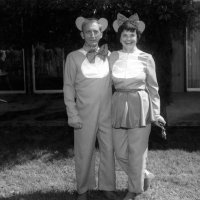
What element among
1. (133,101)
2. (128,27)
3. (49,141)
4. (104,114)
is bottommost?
(49,141)

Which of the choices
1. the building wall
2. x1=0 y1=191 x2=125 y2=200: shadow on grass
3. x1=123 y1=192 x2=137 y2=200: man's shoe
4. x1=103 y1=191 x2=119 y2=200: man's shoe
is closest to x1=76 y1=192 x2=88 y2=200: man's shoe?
x1=0 y1=191 x2=125 y2=200: shadow on grass

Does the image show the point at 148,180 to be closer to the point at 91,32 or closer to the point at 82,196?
the point at 82,196

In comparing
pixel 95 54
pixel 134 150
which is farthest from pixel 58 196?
pixel 95 54

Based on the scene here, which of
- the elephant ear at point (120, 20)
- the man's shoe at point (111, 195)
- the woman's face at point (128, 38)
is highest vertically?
the elephant ear at point (120, 20)

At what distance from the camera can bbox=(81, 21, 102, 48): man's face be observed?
407 centimetres

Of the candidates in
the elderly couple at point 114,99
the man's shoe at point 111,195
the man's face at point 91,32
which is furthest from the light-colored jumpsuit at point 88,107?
the man's shoe at point 111,195

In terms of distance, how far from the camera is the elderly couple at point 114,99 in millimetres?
4047

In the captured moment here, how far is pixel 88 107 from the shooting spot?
408 cm

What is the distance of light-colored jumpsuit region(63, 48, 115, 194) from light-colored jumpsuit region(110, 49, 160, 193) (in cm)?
9

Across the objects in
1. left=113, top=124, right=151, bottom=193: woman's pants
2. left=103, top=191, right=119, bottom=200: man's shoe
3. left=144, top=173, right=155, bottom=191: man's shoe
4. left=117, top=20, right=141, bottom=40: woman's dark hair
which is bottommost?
left=103, top=191, right=119, bottom=200: man's shoe

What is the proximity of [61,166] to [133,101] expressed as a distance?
1835mm

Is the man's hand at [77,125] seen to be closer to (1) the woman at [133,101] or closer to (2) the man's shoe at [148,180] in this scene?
(1) the woman at [133,101]

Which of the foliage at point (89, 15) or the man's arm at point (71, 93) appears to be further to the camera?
the foliage at point (89, 15)

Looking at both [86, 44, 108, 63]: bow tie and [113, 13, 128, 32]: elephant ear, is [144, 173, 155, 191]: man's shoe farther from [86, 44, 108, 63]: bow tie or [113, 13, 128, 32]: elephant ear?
[113, 13, 128, 32]: elephant ear
